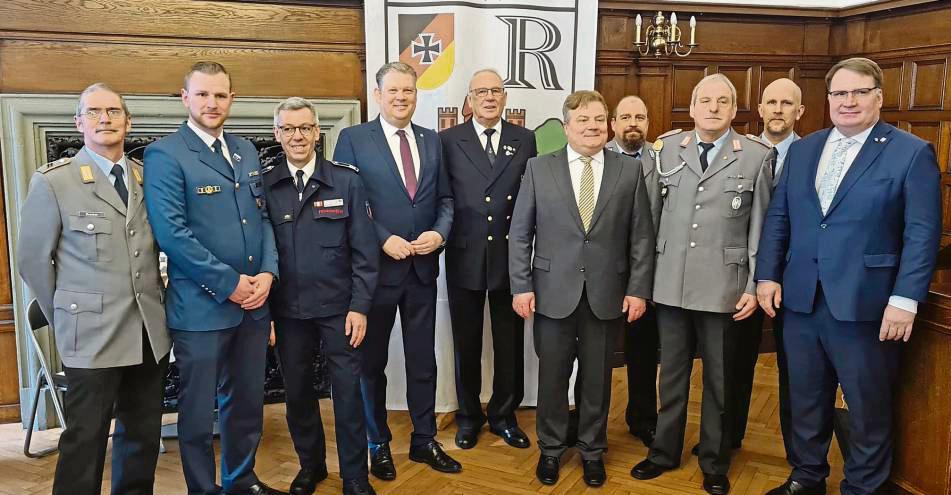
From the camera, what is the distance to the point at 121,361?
2424mm

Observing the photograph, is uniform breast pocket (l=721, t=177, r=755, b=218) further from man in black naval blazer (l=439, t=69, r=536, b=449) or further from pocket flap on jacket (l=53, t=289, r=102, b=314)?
pocket flap on jacket (l=53, t=289, r=102, b=314)

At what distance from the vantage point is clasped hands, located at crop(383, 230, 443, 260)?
3.02 metres

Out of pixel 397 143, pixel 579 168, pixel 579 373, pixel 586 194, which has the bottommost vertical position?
pixel 579 373

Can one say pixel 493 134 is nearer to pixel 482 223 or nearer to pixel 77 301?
pixel 482 223

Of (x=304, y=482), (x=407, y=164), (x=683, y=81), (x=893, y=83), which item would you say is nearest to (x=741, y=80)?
(x=683, y=81)

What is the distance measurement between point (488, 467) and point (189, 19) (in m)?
2.73

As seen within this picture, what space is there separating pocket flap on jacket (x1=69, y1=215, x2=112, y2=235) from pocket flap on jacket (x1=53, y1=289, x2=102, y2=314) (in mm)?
206

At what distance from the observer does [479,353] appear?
3.51 meters

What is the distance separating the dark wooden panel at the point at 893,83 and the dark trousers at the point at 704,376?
107 inches

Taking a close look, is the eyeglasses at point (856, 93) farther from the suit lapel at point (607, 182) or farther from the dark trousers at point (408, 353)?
the dark trousers at point (408, 353)

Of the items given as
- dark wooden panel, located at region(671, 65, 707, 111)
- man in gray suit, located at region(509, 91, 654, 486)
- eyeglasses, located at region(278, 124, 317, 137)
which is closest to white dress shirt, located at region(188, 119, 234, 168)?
eyeglasses, located at region(278, 124, 317, 137)

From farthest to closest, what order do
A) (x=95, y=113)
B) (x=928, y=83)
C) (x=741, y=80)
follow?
(x=741, y=80)
(x=928, y=83)
(x=95, y=113)

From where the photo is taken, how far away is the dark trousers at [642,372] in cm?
351

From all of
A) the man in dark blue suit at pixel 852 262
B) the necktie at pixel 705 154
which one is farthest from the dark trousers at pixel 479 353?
the man in dark blue suit at pixel 852 262
